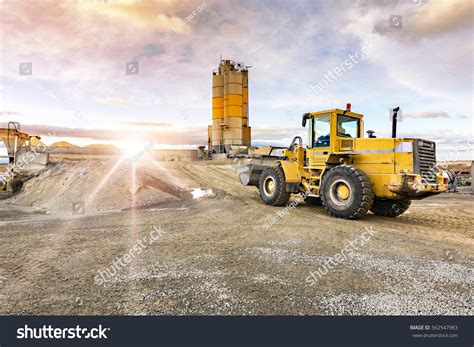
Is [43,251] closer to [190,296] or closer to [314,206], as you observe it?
[190,296]

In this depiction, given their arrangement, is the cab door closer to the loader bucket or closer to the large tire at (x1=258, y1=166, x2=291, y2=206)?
the large tire at (x1=258, y1=166, x2=291, y2=206)

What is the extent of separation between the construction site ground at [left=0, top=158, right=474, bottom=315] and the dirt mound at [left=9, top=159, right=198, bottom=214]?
271 centimetres

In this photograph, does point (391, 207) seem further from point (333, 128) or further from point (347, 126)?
point (333, 128)

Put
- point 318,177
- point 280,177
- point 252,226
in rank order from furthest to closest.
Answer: point 280,177 → point 318,177 → point 252,226

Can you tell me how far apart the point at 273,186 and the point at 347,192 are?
3.51 m

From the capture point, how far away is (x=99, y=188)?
14.9 m

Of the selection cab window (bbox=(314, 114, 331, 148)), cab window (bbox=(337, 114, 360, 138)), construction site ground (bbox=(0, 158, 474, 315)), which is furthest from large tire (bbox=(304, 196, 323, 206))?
cab window (bbox=(337, 114, 360, 138))

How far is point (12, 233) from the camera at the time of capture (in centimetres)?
780

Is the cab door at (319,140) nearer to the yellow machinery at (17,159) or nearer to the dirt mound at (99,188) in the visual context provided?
the dirt mound at (99,188)

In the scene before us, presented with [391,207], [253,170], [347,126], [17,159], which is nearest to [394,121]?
[347,126]

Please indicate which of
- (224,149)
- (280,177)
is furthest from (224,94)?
(280,177)

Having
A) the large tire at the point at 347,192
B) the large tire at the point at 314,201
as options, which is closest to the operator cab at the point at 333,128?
the large tire at the point at 347,192

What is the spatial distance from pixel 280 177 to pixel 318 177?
1623 mm

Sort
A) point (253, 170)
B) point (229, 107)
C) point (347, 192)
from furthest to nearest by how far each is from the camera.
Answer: point (229, 107) → point (253, 170) → point (347, 192)
